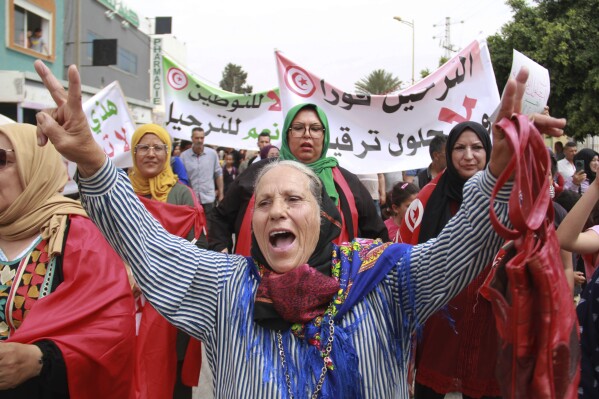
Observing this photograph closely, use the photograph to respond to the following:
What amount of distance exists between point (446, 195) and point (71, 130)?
79.2 inches

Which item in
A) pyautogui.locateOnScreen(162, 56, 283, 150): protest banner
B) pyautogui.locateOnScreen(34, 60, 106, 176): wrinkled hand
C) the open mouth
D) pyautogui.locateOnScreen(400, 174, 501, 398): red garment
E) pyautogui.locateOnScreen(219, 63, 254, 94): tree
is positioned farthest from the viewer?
pyautogui.locateOnScreen(219, 63, 254, 94): tree

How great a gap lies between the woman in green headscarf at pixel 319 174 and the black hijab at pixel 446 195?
1.28 ft

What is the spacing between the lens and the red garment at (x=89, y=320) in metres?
2.09

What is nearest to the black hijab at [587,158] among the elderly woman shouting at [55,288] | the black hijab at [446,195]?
the black hijab at [446,195]

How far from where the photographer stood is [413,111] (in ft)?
15.1

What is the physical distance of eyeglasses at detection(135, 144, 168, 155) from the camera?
404 cm

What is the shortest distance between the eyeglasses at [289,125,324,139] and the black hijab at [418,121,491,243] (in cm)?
74

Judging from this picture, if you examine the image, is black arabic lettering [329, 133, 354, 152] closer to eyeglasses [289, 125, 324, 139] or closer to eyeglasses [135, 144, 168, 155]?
eyeglasses [289, 125, 324, 139]

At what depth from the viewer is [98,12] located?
24703mm

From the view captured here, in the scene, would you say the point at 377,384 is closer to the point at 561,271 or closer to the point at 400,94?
the point at 561,271

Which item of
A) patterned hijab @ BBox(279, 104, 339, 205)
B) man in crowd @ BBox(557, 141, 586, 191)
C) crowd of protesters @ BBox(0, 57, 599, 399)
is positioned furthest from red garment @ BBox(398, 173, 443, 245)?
man in crowd @ BBox(557, 141, 586, 191)

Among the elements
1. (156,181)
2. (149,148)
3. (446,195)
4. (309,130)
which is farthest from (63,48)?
(446,195)

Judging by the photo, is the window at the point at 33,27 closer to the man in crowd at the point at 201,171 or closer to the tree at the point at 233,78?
the man in crowd at the point at 201,171

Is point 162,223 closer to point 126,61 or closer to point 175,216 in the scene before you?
point 175,216
